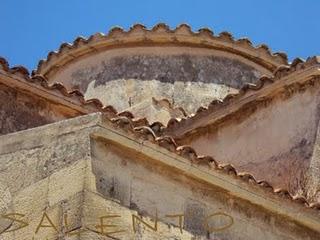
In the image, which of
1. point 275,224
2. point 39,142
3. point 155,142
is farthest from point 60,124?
point 275,224

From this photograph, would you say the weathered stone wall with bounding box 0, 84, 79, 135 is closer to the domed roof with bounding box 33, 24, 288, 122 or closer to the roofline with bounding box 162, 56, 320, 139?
the roofline with bounding box 162, 56, 320, 139

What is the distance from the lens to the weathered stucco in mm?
7004

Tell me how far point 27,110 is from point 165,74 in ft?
9.40

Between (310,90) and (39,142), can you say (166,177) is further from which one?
(310,90)

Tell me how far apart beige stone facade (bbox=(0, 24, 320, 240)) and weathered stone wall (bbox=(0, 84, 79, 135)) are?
0.04 feet

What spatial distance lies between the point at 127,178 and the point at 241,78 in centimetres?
555

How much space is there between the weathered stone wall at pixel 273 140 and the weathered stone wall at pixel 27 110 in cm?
131

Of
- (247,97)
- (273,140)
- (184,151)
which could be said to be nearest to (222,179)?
(184,151)

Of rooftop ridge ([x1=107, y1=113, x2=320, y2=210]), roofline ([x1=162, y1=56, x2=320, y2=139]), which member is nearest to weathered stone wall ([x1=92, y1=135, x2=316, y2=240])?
rooftop ridge ([x1=107, y1=113, x2=320, y2=210])

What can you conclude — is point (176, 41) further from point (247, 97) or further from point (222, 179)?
point (222, 179)

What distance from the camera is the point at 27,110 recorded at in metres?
9.98

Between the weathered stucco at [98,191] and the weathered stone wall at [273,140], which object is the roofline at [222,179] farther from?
the weathered stone wall at [273,140]

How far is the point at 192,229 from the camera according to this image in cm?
735

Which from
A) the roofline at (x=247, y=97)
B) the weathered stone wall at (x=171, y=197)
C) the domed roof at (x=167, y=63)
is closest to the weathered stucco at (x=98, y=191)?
the weathered stone wall at (x=171, y=197)
